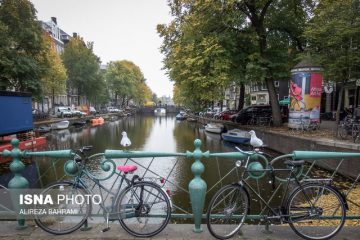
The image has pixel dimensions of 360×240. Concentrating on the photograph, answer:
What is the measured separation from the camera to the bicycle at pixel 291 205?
423 cm

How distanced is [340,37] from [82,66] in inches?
2103

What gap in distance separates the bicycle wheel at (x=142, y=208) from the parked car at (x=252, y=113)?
29.6m

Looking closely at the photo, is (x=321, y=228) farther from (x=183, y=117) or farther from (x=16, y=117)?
(x=183, y=117)

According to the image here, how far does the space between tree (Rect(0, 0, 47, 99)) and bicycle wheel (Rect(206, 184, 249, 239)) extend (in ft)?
105

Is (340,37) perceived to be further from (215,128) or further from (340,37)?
(215,128)

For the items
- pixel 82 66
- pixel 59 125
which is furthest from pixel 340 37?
pixel 82 66

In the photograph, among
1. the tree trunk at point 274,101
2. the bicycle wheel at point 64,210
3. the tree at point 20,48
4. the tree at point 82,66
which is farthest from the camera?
the tree at point 82,66

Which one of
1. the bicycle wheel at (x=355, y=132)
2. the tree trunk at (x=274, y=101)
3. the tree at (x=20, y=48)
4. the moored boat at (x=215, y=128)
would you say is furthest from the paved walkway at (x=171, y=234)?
the moored boat at (x=215, y=128)

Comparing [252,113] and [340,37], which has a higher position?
[340,37]

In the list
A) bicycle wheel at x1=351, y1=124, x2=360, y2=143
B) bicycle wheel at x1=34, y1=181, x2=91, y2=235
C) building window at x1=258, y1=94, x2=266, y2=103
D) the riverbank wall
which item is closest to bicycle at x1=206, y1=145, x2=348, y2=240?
bicycle wheel at x1=34, y1=181, x2=91, y2=235

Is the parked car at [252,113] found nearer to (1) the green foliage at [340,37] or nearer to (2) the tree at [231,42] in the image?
(2) the tree at [231,42]

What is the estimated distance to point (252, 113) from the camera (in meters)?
33.6

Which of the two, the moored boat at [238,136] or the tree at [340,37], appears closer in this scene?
the tree at [340,37]

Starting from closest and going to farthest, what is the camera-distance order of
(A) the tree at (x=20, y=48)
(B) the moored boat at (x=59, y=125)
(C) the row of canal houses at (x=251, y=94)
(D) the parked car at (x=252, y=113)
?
1. (A) the tree at (x=20, y=48)
2. (D) the parked car at (x=252, y=113)
3. (C) the row of canal houses at (x=251, y=94)
4. (B) the moored boat at (x=59, y=125)
